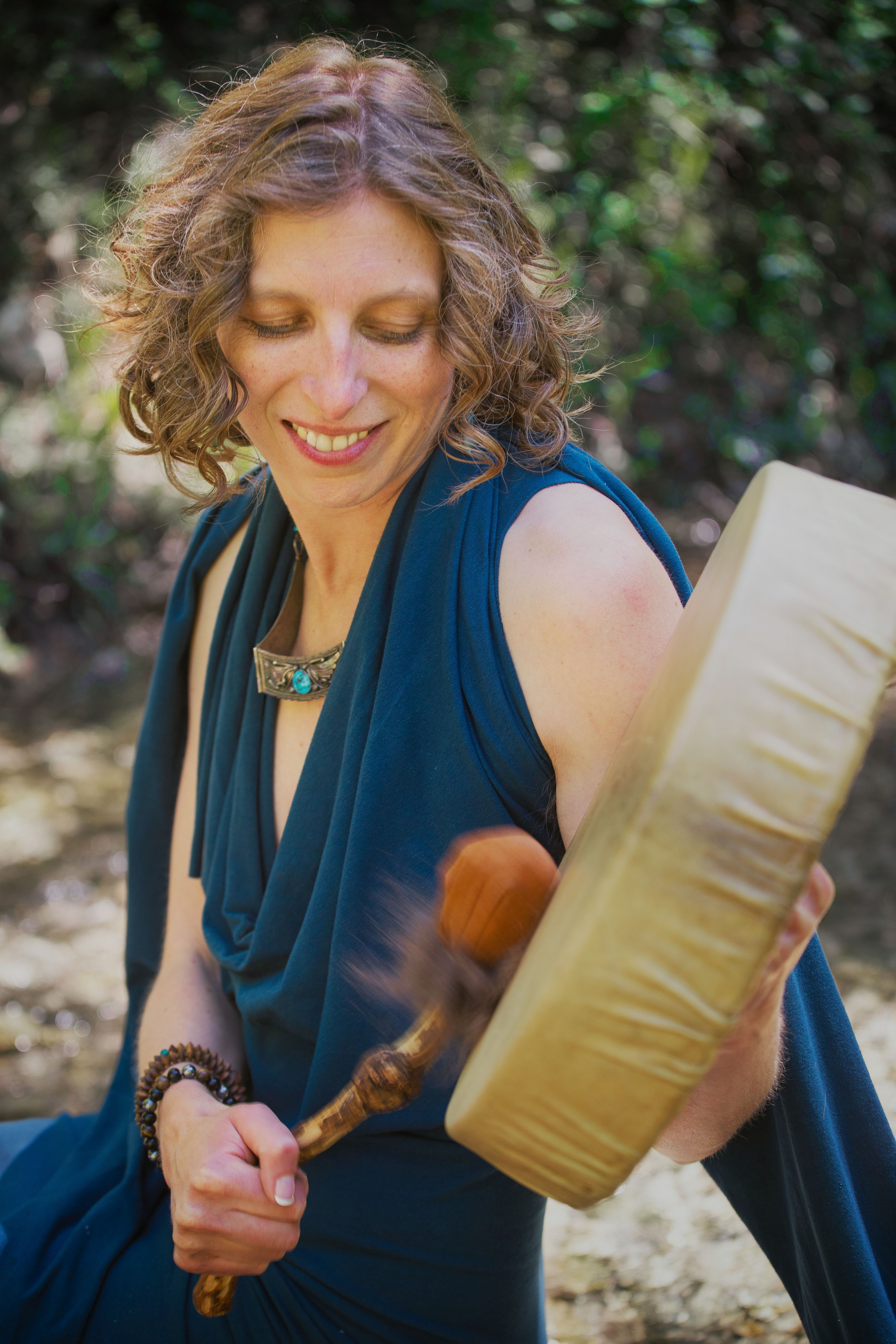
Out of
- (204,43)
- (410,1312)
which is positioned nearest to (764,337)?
(204,43)

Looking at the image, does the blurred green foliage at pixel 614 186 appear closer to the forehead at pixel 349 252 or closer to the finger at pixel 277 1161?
the forehead at pixel 349 252

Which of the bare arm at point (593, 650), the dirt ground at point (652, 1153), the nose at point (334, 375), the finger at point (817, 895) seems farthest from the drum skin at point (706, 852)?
the dirt ground at point (652, 1153)

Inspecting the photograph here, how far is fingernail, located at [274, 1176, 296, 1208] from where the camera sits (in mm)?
1213

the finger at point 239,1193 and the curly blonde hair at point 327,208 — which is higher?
the curly blonde hair at point 327,208

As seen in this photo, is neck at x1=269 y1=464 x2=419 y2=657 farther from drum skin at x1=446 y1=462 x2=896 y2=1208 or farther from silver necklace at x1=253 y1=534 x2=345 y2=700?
drum skin at x1=446 y1=462 x2=896 y2=1208

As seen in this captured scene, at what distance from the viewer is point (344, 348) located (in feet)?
4.34

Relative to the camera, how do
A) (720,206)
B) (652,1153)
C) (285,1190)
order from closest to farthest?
(285,1190)
(652,1153)
(720,206)

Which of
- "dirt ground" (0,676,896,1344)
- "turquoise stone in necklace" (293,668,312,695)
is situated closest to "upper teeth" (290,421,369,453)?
"turquoise stone in necklace" (293,668,312,695)

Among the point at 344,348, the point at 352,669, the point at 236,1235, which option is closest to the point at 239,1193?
the point at 236,1235

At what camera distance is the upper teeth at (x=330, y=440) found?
1.42 m

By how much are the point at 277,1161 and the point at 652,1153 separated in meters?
1.60

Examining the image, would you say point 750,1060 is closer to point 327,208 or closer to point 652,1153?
point 327,208

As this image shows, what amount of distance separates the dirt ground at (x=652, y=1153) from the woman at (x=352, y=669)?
52cm

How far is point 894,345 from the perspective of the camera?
20.6ft
